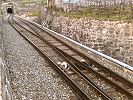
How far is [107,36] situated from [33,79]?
7380mm

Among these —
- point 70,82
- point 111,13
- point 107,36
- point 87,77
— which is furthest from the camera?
point 111,13

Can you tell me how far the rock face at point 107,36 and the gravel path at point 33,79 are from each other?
4.14 meters

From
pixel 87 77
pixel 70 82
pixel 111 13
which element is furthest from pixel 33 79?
pixel 111 13

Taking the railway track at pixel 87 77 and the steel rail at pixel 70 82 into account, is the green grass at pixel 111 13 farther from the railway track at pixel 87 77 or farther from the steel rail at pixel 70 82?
the steel rail at pixel 70 82

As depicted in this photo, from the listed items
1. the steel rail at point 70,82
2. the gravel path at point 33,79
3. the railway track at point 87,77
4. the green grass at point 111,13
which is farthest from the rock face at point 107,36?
the steel rail at point 70,82

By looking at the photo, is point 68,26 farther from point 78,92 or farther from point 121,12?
point 78,92

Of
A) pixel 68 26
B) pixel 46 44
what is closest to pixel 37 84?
pixel 46 44

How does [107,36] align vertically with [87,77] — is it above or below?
above

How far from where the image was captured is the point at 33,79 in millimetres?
12695

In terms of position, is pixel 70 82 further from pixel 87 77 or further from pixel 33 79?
pixel 33 79

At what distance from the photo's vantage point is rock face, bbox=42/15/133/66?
17350mm

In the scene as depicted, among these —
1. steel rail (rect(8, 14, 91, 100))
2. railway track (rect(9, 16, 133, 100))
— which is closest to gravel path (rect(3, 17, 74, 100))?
steel rail (rect(8, 14, 91, 100))

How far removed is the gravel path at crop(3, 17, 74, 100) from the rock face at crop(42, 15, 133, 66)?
4135 mm

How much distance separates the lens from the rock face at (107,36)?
17350mm
